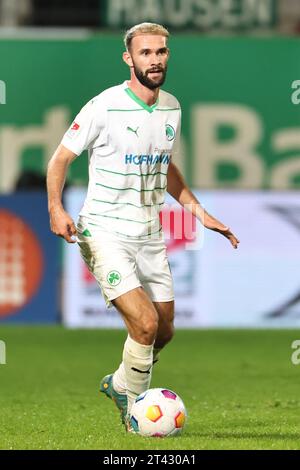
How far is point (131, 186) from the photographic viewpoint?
8.12 metres

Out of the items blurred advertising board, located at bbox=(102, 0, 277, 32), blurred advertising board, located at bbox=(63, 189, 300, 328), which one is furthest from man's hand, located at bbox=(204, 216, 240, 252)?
blurred advertising board, located at bbox=(102, 0, 277, 32)

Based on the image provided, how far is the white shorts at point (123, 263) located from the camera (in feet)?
26.3

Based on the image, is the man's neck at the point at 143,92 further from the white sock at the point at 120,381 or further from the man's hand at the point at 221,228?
the white sock at the point at 120,381

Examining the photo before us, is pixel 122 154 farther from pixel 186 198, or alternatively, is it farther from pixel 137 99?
Result: pixel 186 198

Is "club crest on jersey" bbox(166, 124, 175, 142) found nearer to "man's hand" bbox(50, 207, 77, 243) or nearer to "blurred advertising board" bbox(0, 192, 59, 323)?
"man's hand" bbox(50, 207, 77, 243)

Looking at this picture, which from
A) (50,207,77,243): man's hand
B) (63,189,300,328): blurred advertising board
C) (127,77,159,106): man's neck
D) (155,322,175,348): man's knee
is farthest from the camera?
(63,189,300,328): blurred advertising board

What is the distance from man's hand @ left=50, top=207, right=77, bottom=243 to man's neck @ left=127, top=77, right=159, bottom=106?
0.88 metres

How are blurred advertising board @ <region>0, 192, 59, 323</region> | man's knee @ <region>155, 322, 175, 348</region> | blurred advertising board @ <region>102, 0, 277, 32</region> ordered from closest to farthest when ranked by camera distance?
man's knee @ <region>155, 322, 175, 348</region> < blurred advertising board @ <region>0, 192, 59, 323</region> < blurred advertising board @ <region>102, 0, 277, 32</region>

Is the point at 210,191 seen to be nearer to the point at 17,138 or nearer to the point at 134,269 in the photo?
the point at 17,138

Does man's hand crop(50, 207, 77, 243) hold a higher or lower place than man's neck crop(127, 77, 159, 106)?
lower

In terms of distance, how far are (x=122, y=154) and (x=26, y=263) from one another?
26.7 ft

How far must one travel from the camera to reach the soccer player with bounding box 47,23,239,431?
8000 millimetres

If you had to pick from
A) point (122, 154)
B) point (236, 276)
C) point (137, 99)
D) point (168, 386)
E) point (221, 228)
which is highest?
point (137, 99)

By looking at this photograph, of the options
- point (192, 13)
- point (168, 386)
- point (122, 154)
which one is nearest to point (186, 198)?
point (122, 154)
